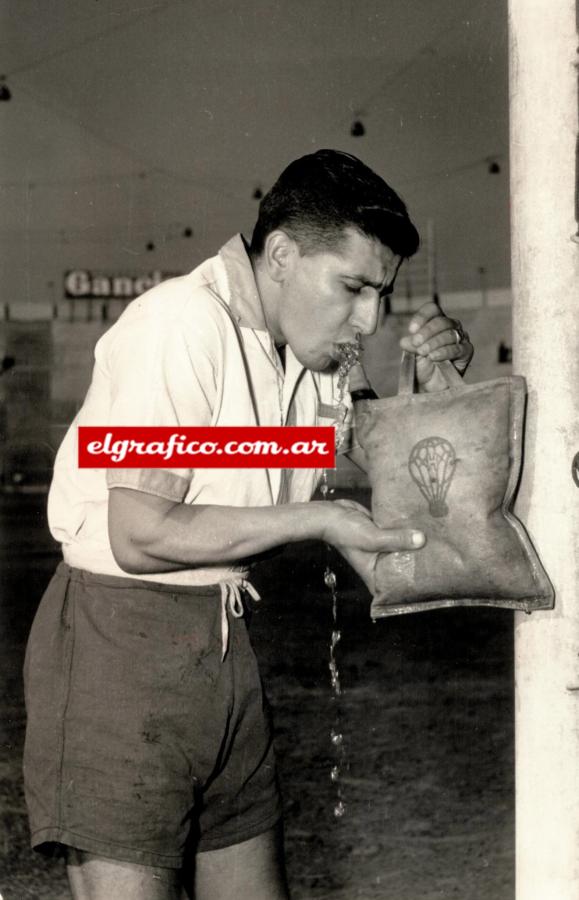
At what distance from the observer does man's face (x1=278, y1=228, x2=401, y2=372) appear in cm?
220

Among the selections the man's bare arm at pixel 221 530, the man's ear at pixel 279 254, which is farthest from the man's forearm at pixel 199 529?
the man's ear at pixel 279 254

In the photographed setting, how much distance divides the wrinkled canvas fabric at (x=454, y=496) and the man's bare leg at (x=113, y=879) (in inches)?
23.3

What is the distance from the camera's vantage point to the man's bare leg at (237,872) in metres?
2.30

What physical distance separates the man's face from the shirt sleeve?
0.22 metres

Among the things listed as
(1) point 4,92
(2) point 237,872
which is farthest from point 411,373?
(1) point 4,92

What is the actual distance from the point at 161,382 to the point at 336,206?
1.47ft

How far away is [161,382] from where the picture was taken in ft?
6.72

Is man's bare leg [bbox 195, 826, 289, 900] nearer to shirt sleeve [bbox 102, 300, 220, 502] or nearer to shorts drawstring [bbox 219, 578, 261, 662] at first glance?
shorts drawstring [bbox 219, 578, 261, 662]

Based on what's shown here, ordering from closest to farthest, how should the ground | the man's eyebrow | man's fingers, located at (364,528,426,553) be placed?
1. man's fingers, located at (364,528,426,553)
2. the man's eyebrow
3. the ground

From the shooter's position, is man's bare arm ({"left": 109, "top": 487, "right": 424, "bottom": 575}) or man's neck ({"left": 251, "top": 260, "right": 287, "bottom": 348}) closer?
man's bare arm ({"left": 109, "top": 487, "right": 424, "bottom": 575})

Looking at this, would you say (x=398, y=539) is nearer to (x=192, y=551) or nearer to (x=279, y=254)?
(x=192, y=551)

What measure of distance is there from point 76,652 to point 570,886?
0.89 m

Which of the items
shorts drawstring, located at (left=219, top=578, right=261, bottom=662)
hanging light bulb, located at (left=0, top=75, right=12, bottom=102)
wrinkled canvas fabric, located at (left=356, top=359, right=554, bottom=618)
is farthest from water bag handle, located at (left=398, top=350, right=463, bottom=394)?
hanging light bulb, located at (left=0, top=75, right=12, bottom=102)

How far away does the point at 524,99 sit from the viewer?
1.94 metres
